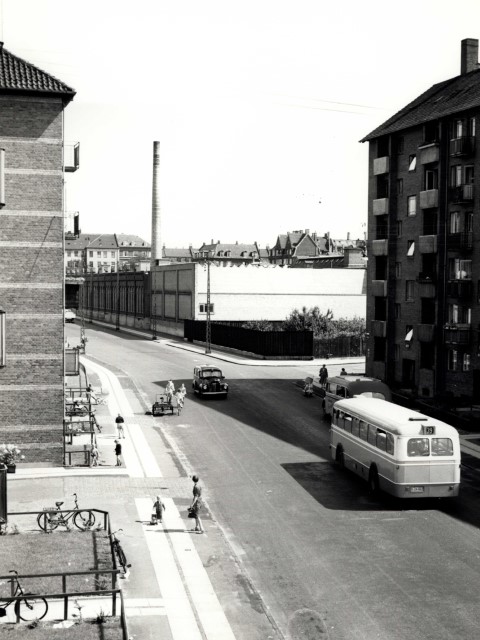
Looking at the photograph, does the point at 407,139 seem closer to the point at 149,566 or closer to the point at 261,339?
the point at 261,339

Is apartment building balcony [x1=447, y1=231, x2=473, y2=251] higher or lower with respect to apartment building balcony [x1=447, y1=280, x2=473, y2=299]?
higher

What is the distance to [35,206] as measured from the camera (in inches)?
1184

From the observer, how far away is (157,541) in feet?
72.2

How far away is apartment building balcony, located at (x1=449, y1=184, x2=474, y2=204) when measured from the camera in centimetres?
4631

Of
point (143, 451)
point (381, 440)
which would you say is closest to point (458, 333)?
point (143, 451)

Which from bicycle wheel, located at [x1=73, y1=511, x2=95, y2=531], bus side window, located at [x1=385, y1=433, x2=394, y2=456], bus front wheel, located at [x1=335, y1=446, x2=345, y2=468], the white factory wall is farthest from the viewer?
the white factory wall

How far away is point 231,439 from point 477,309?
1771 cm

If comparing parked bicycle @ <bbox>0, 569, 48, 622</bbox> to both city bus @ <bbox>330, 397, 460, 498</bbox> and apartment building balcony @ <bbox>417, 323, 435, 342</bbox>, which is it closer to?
city bus @ <bbox>330, 397, 460, 498</bbox>

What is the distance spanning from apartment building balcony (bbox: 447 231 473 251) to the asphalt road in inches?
555

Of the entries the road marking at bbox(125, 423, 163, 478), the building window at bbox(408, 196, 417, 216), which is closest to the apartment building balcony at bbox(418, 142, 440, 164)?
the building window at bbox(408, 196, 417, 216)

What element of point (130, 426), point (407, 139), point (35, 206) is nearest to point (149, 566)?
point (35, 206)

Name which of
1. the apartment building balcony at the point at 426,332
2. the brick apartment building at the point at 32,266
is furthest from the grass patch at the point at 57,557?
the apartment building balcony at the point at 426,332

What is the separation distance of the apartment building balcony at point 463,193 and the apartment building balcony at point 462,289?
450cm

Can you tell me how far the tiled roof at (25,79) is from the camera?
29359mm
